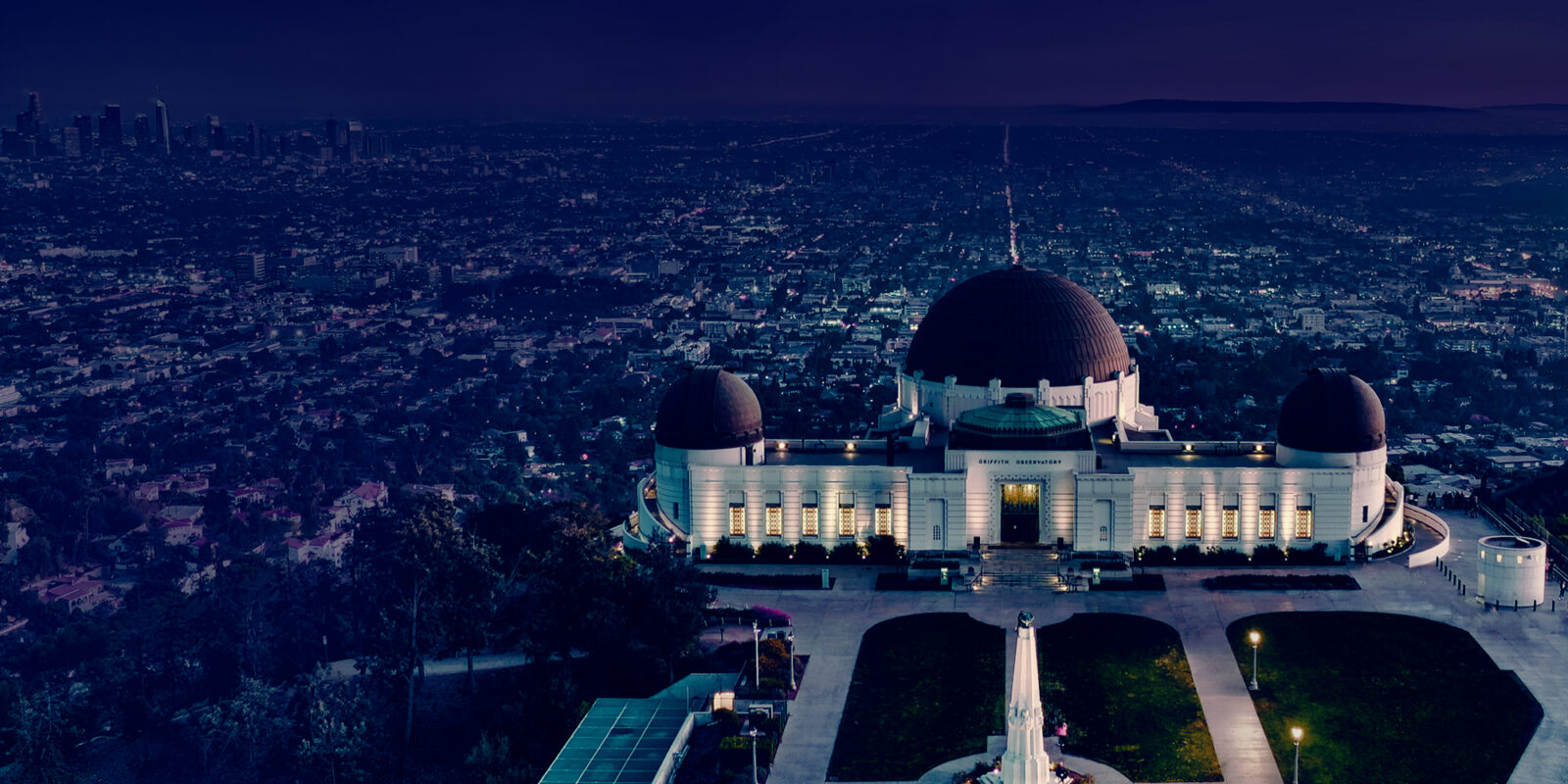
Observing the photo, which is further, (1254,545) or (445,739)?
(1254,545)

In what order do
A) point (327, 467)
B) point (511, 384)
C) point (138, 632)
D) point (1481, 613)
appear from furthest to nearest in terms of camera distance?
point (511, 384) → point (327, 467) → point (138, 632) → point (1481, 613)

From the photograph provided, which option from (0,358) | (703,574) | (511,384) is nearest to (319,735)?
(703,574)

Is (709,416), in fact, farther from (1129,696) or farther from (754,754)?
(754,754)

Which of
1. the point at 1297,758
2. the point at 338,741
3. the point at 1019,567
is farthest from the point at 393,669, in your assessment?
the point at 1297,758

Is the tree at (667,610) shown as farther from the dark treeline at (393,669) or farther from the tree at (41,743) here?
the tree at (41,743)

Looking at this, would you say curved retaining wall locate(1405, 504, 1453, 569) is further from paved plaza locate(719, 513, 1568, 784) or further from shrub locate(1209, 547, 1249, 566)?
shrub locate(1209, 547, 1249, 566)

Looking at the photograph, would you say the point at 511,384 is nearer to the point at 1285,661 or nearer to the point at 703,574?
the point at 703,574
